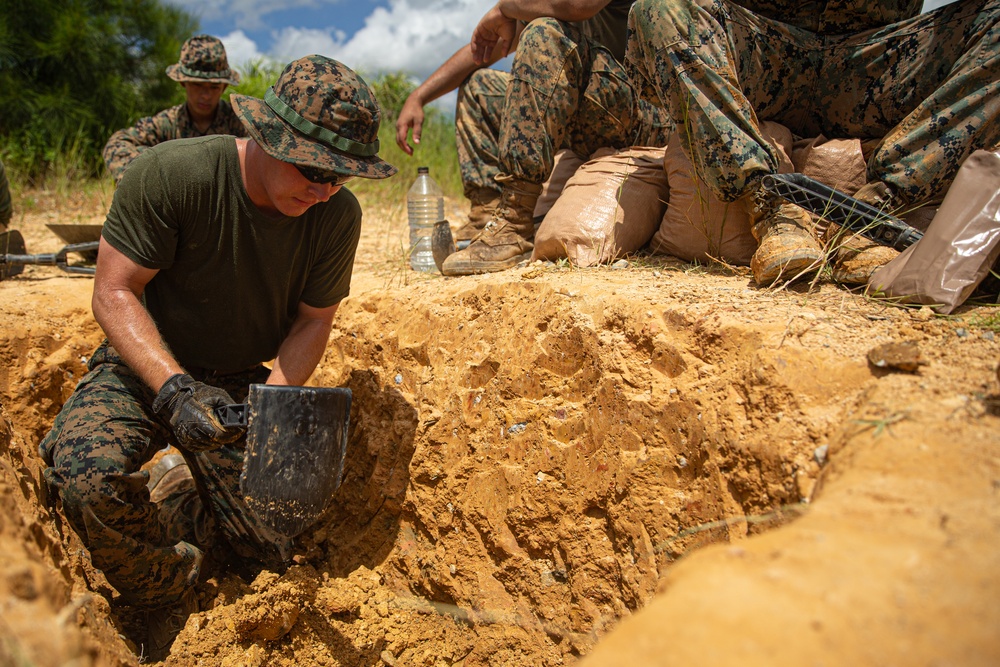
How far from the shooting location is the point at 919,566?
1.06 m

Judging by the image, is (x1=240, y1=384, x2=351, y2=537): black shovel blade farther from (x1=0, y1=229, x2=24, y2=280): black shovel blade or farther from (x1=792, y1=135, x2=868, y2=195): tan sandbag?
(x1=0, y1=229, x2=24, y2=280): black shovel blade

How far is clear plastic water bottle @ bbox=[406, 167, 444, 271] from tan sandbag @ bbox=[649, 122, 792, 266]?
54.5 inches

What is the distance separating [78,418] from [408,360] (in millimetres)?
1134

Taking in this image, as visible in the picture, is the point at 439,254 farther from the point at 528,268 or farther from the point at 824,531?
the point at 824,531

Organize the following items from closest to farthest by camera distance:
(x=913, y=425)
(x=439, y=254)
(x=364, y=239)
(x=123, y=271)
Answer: (x=913, y=425)
(x=123, y=271)
(x=439, y=254)
(x=364, y=239)

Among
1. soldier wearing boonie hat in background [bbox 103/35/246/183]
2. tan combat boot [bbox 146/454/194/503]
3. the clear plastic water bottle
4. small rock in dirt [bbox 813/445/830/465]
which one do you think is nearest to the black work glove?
tan combat boot [bbox 146/454/194/503]

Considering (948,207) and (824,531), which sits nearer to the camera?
(824,531)

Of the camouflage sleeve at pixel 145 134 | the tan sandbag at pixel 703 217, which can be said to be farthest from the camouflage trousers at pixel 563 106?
the camouflage sleeve at pixel 145 134

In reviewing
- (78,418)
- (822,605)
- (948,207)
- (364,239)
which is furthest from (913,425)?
(364,239)

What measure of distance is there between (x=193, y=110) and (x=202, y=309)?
10.3 feet

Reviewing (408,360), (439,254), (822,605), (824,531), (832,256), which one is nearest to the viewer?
(822,605)

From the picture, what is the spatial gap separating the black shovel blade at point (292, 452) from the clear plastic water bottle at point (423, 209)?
169 cm

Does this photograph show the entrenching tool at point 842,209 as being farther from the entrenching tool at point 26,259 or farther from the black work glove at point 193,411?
the entrenching tool at point 26,259

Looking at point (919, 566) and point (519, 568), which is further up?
point (919, 566)
